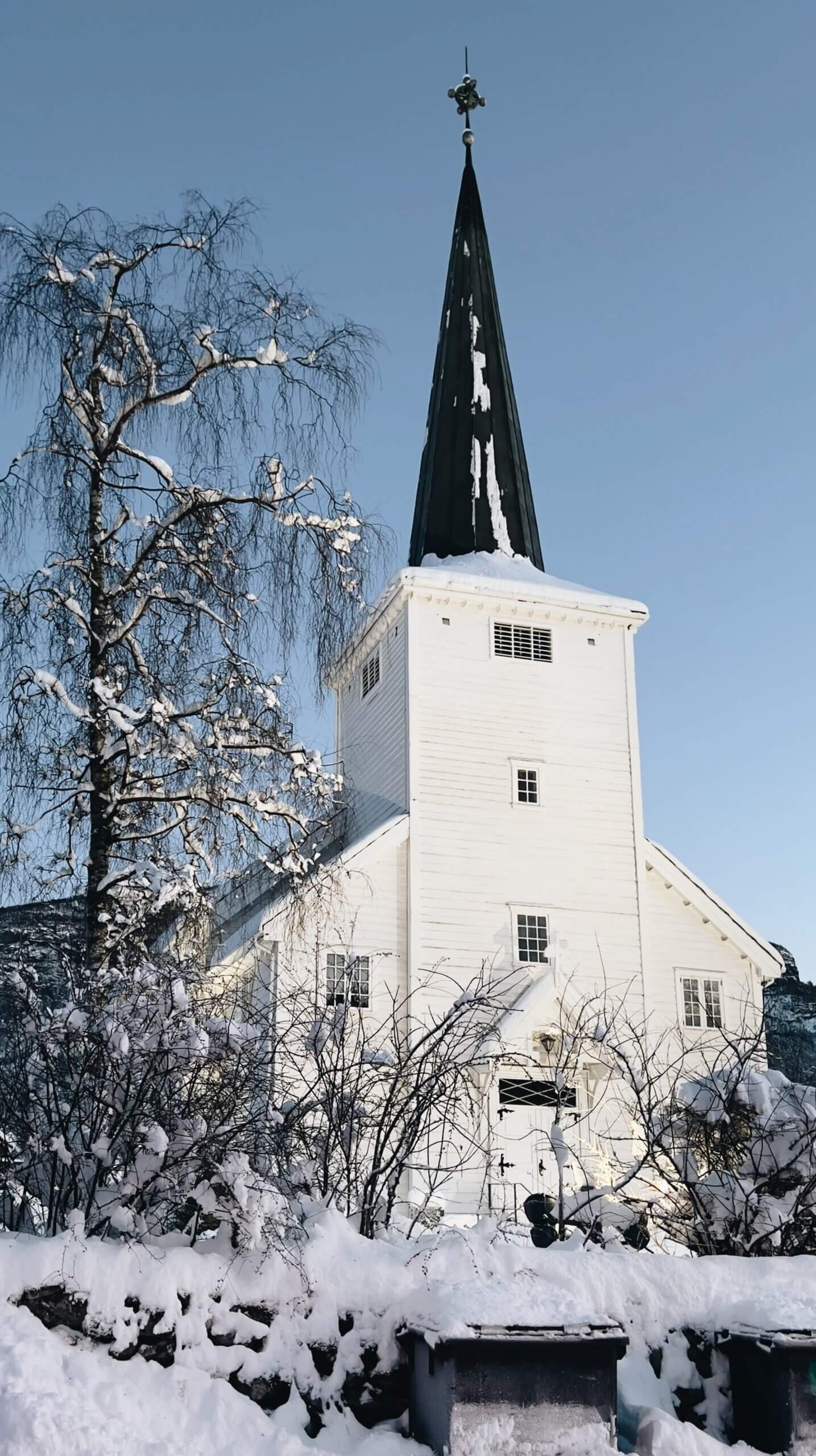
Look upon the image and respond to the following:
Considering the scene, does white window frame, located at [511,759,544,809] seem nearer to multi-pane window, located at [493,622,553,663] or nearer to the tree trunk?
multi-pane window, located at [493,622,553,663]

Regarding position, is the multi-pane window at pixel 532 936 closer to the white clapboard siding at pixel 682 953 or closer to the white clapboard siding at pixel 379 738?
the white clapboard siding at pixel 682 953

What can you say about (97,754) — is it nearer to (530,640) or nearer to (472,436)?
(530,640)

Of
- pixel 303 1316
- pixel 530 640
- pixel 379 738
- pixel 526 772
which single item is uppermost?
pixel 530 640

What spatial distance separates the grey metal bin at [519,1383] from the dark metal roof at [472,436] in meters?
22.4

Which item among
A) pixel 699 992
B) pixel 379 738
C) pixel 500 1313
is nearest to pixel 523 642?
pixel 379 738

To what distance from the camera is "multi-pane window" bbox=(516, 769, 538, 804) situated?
82.1 feet

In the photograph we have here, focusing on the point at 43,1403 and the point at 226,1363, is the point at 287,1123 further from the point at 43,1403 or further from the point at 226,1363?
the point at 43,1403

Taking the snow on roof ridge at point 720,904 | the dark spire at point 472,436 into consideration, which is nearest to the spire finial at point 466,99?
the dark spire at point 472,436

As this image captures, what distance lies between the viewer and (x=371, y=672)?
27625 millimetres

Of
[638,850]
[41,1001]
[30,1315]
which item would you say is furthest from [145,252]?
[638,850]

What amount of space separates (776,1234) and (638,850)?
16.5 meters

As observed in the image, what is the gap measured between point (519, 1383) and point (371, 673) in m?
21.6

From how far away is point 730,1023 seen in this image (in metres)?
25.1

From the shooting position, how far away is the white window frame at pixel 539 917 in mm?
23812
